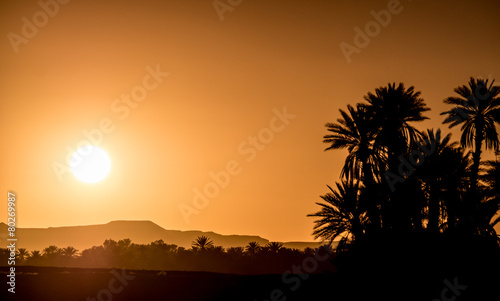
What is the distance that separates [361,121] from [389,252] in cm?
1375

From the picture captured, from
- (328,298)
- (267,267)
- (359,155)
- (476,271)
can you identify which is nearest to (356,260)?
(328,298)

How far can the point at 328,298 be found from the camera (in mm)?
22969

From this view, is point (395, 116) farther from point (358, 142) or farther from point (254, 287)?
point (254, 287)

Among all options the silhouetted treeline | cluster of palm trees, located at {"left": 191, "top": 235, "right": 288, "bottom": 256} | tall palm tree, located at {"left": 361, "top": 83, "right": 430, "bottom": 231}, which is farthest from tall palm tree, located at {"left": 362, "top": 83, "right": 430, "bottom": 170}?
cluster of palm trees, located at {"left": 191, "top": 235, "right": 288, "bottom": 256}

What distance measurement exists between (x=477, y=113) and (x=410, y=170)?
8.26m

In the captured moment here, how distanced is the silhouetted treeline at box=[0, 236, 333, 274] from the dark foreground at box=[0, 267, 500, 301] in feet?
263

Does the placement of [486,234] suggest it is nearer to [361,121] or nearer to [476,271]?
[476,271]

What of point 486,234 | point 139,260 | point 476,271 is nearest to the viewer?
point 476,271

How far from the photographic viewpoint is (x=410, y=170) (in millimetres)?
33250

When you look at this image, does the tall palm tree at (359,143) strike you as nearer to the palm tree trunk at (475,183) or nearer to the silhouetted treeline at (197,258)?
the palm tree trunk at (475,183)

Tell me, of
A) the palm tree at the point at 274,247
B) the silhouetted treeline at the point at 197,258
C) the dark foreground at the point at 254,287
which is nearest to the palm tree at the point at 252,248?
the silhouetted treeline at the point at 197,258

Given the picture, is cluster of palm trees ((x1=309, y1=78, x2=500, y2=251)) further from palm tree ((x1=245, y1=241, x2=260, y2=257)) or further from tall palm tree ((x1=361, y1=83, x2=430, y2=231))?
palm tree ((x1=245, y1=241, x2=260, y2=257))

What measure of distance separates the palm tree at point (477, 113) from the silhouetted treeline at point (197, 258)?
228 ft

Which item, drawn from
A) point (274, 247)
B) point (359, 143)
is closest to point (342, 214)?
point (359, 143)
